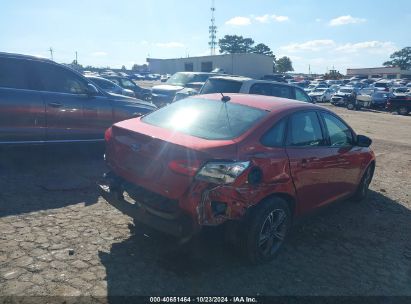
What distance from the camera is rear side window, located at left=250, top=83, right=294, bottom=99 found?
8.73 m

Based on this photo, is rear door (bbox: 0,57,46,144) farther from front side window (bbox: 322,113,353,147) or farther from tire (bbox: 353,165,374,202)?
tire (bbox: 353,165,374,202)

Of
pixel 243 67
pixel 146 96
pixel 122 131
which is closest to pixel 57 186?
pixel 122 131

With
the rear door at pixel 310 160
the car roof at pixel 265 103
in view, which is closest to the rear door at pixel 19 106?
the car roof at pixel 265 103

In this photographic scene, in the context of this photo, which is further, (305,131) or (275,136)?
(305,131)

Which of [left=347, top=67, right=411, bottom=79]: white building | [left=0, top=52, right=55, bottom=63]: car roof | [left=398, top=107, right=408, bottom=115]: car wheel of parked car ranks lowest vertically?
[left=398, top=107, right=408, bottom=115]: car wheel of parked car

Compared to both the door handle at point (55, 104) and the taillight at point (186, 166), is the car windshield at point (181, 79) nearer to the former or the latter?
the door handle at point (55, 104)

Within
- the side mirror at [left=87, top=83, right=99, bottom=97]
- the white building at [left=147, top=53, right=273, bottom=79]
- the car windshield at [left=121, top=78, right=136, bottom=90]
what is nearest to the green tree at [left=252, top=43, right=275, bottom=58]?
the white building at [left=147, top=53, right=273, bottom=79]

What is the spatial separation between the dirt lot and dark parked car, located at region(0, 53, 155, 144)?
85cm

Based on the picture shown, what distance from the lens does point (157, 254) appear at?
366cm

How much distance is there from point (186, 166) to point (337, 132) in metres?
2.61

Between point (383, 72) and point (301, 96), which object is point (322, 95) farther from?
point (383, 72)

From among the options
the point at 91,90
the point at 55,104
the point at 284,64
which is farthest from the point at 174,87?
the point at 284,64

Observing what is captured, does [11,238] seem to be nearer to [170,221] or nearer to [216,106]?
[170,221]

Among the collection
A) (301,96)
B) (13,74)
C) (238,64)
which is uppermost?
(238,64)
